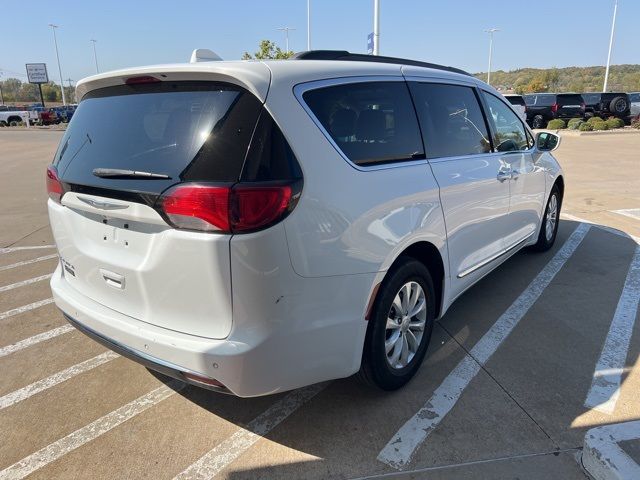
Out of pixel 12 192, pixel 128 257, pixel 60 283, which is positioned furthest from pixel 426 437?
pixel 12 192

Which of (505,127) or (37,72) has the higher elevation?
(37,72)

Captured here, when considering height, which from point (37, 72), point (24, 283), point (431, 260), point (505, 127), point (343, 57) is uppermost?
point (37, 72)

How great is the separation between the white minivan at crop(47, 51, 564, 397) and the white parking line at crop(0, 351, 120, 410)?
68cm

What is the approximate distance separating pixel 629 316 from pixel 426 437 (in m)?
2.41

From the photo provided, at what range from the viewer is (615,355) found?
339 centimetres

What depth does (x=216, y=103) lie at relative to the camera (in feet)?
7.17

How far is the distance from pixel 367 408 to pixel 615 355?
6.04ft

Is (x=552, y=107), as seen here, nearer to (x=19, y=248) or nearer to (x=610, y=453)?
(x=19, y=248)

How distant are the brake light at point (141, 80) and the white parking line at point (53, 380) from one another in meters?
1.95

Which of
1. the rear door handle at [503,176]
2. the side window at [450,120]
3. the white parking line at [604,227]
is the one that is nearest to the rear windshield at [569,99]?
the white parking line at [604,227]

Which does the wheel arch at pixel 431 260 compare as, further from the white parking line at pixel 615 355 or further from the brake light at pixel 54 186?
the brake light at pixel 54 186

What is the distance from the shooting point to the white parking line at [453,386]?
2525 mm

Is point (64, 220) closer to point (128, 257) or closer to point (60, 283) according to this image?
point (60, 283)

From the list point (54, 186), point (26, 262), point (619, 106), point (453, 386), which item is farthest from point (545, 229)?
point (619, 106)
